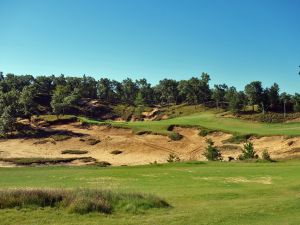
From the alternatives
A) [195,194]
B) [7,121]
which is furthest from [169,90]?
[195,194]

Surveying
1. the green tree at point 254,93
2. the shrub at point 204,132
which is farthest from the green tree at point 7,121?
the green tree at point 254,93

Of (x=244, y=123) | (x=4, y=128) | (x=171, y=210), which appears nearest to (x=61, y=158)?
(x=4, y=128)

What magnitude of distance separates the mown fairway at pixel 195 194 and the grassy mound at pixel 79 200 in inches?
23.4

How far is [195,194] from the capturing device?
25844 millimetres

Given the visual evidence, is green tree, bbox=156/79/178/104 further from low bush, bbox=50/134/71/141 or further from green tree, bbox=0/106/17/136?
low bush, bbox=50/134/71/141

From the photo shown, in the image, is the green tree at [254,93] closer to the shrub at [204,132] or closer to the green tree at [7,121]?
the shrub at [204,132]

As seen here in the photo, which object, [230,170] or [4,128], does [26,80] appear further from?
[230,170]

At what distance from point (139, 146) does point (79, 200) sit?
6464 centimetres

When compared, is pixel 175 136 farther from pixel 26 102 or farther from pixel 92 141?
pixel 26 102

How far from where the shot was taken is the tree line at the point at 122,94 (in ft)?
380

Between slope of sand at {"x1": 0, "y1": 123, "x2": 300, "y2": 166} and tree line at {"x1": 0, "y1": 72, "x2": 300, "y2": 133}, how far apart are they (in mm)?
16491

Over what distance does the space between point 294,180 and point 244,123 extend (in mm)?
71022

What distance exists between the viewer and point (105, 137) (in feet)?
308

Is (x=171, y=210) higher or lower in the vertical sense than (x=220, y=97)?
lower
